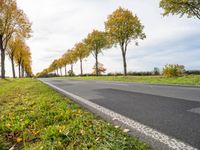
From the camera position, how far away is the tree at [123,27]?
35.7m

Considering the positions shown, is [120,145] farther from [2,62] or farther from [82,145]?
[2,62]

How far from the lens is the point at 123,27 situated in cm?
3578

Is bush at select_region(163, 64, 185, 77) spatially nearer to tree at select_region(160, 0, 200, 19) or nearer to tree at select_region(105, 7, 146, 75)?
tree at select_region(160, 0, 200, 19)

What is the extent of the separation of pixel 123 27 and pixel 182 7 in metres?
13.8

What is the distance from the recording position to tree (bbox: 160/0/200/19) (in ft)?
72.3

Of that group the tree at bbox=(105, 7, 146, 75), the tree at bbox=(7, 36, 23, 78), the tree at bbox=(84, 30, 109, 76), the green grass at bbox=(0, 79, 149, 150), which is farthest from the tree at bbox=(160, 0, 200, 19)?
the tree at bbox=(84, 30, 109, 76)

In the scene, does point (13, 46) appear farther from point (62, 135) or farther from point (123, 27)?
point (62, 135)

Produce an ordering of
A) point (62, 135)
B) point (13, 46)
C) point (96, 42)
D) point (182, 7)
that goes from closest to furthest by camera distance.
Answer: point (62, 135), point (182, 7), point (13, 46), point (96, 42)

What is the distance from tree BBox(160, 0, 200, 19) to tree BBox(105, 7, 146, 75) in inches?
475

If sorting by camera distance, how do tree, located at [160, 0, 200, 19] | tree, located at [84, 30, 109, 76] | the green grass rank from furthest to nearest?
1. tree, located at [84, 30, 109, 76]
2. tree, located at [160, 0, 200, 19]
3. the green grass

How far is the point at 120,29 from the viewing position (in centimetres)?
3588

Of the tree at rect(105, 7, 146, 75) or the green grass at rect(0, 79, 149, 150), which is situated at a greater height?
the tree at rect(105, 7, 146, 75)

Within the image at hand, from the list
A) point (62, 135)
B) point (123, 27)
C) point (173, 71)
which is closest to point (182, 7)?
point (173, 71)

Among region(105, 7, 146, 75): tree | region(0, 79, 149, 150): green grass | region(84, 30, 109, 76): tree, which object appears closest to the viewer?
region(0, 79, 149, 150): green grass
